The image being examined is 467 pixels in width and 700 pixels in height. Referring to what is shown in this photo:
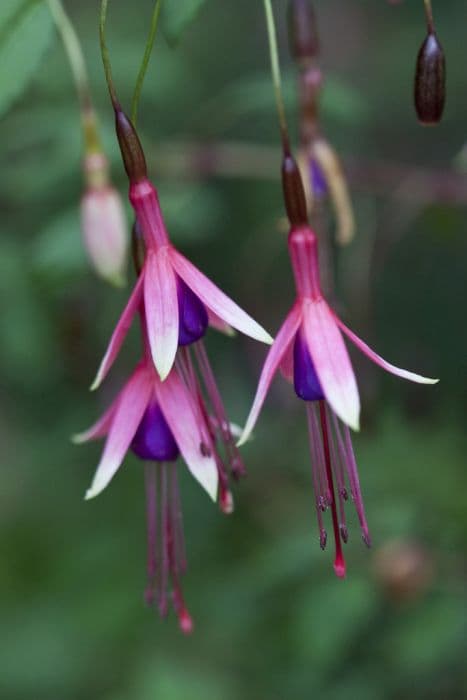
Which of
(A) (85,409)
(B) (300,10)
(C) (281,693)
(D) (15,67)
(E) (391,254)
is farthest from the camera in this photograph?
(E) (391,254)

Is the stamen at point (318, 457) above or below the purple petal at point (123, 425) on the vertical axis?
below

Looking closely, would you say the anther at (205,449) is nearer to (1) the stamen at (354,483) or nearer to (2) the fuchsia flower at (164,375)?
(2) the fuchsia flower at (164,375)

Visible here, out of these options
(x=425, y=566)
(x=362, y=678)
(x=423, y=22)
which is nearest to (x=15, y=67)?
(x=425, y=566)

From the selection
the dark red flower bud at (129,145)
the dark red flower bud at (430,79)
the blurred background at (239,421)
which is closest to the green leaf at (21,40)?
the dark red flower bud at (129,145)

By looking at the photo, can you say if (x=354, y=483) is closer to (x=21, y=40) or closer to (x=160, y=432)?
(x=160, y=432)

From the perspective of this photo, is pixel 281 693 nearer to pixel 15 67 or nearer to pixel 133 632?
pixel 133 632

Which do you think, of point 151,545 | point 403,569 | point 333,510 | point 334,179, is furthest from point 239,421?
point 333,510
